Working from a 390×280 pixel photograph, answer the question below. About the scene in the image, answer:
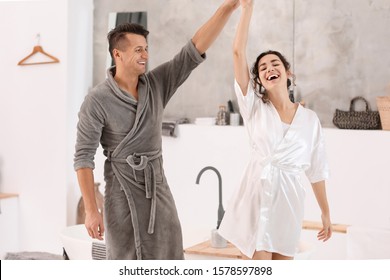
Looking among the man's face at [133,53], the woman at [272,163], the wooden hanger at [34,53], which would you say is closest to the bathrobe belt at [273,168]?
the woman at [272,163]

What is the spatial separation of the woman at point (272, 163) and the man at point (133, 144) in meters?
0.21

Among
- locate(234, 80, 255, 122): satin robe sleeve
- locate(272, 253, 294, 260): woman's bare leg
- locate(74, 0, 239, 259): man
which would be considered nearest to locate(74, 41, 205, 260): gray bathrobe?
locate(74, 0, 239, 259): man

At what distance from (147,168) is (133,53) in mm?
356

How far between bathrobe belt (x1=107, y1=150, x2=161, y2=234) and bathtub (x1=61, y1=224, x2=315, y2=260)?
11.9 inches

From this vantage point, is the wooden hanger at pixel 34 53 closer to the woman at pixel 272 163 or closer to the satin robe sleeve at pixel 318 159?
the woman at pixel 272 163

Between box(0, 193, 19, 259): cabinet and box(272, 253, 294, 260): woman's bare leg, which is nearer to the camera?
box(272, 253, 294, 260): woman's bare leg

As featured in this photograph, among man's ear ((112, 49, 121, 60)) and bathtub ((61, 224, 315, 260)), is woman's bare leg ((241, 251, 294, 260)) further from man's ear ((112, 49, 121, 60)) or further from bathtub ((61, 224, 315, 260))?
man's ear ((112, 49, 121, 60))

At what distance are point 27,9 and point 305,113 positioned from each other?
108 cm

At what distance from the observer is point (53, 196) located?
2609 millimetres

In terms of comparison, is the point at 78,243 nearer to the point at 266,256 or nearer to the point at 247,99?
the point at 266,256

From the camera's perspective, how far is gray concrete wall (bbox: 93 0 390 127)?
2324 mm

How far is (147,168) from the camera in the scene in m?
2.22

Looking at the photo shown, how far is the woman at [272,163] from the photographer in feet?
6.86
